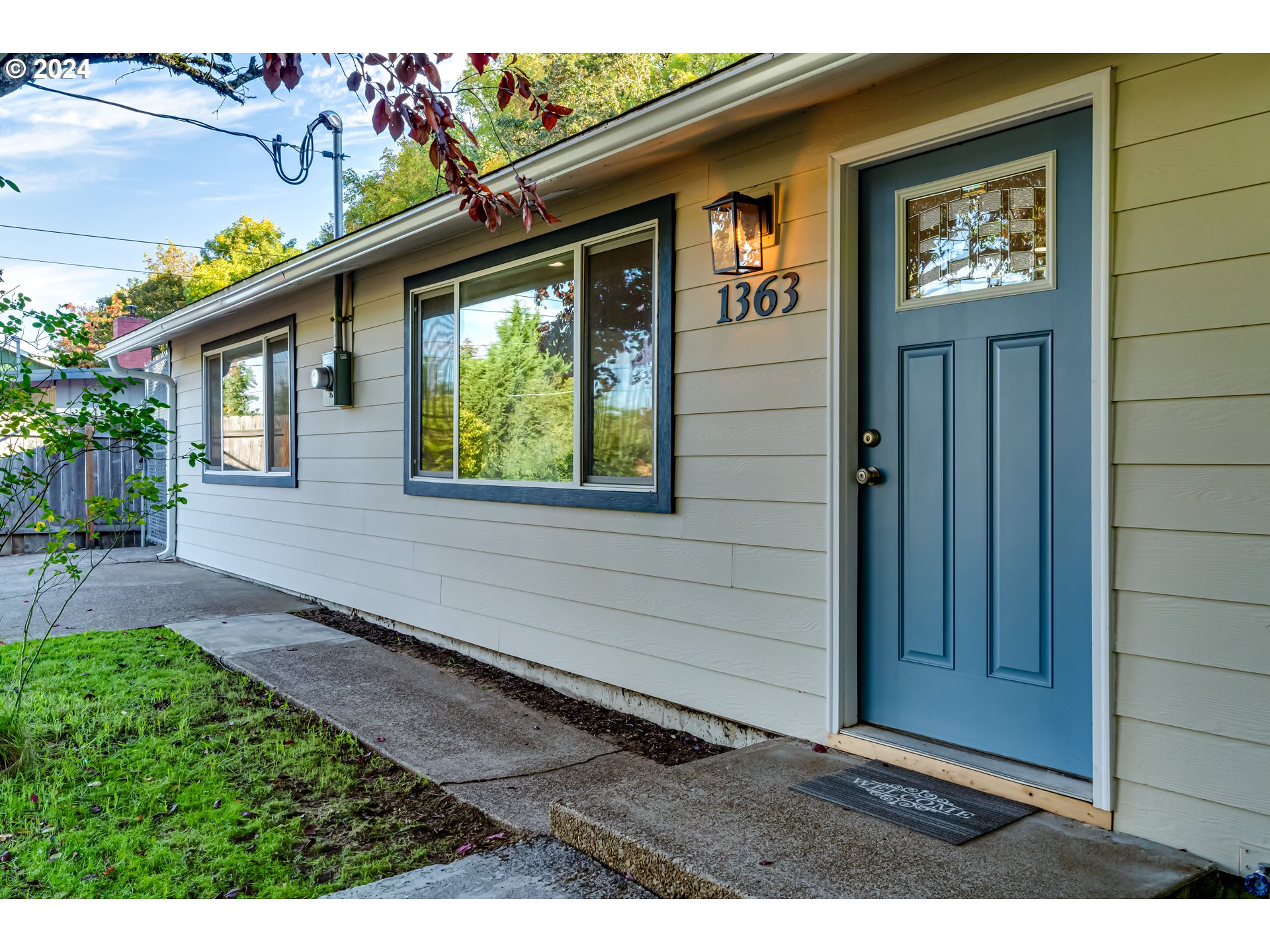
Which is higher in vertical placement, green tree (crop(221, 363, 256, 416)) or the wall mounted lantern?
the wall mounted lantern

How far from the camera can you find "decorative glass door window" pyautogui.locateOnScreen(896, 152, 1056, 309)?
2.52 metres

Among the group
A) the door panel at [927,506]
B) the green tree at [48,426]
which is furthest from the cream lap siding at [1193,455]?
the green tree at [48,426]

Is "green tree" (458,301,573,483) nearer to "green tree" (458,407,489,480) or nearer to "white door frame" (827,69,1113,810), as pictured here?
"green tree" (458,407,489,480)

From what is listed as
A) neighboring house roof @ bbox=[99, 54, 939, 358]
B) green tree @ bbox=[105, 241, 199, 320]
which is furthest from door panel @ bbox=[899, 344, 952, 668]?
green tree @ bbox=[105, 241, 199, 320]

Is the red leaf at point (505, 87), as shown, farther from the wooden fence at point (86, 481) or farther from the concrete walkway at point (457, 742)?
the wooden fence at point (86, 481)

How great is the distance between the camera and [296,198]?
28.3m

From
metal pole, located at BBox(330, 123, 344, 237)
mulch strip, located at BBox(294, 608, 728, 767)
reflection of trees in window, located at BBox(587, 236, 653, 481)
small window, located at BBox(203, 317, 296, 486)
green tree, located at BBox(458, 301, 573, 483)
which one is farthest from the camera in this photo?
metal pole, located at BBox(330, 123, 344, 237)

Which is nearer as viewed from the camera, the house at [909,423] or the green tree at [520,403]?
the house at [909,423]

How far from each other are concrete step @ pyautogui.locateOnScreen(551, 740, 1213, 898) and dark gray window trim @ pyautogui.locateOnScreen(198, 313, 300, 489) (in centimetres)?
510

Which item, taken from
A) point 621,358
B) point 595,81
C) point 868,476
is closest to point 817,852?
point 868,476

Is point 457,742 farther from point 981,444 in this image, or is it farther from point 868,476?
point 981,444

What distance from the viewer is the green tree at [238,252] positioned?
27094 mm

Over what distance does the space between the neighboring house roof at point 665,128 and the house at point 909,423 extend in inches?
0.7

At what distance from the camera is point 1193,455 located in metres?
2.16
